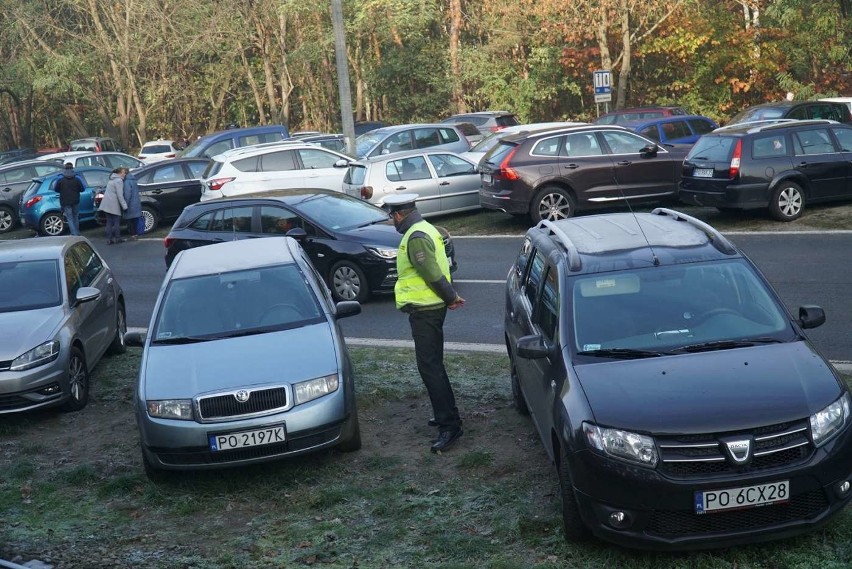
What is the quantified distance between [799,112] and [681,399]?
885 inches

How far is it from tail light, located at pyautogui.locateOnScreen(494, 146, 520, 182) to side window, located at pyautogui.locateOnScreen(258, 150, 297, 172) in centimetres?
648

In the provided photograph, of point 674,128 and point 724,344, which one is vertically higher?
point 724,344

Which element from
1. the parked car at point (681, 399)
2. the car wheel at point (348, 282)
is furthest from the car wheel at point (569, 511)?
the car wheel at point (348, 282)

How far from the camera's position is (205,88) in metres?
51.5

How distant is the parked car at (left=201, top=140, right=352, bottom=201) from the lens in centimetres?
2347

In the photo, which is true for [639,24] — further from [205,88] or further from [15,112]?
[15,112]

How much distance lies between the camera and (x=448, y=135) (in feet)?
88.5

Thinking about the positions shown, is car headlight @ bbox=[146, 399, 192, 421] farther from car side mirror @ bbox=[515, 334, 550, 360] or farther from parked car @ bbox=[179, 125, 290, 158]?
parked car @ bbox=[179, 125, 290, 158]

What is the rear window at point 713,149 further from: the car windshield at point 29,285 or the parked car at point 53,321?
the car windshield at point 29,285

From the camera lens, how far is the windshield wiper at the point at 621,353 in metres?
6.19

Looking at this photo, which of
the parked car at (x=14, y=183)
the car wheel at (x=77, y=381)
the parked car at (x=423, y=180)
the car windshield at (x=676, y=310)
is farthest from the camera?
the parked car at (x=14, y=183)

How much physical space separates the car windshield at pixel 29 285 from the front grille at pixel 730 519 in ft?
23.0

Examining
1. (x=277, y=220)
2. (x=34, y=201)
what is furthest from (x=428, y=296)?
(x=34, y=201)

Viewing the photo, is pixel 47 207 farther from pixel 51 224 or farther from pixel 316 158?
pixel 316 158
